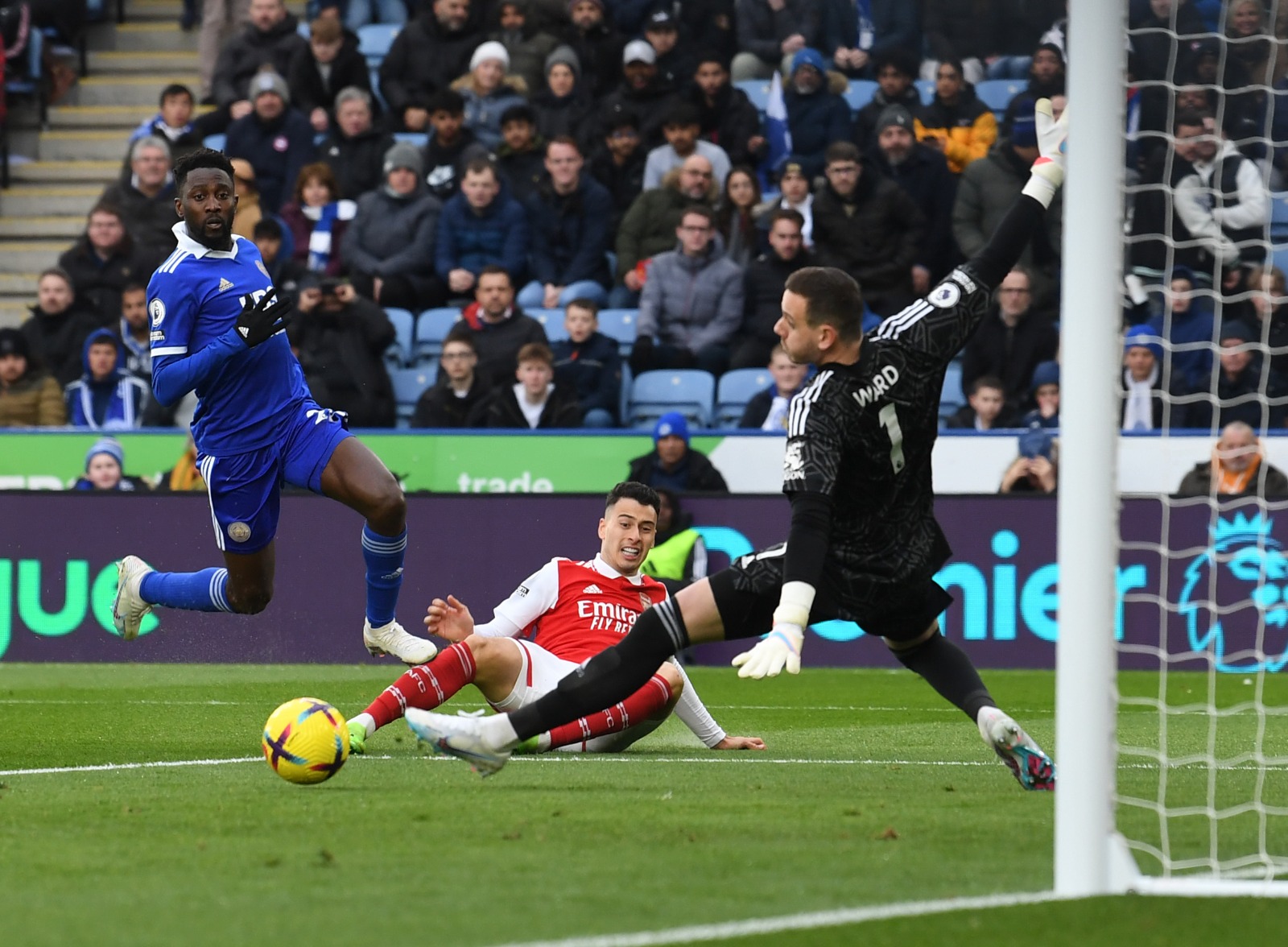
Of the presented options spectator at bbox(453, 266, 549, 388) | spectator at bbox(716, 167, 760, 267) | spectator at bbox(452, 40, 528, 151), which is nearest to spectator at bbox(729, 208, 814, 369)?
spectator at bbox(716, 167, 760, 267)

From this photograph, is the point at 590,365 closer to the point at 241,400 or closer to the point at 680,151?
the point at 680,151

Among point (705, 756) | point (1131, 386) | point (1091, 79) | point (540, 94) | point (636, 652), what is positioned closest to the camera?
point (1091, 79)

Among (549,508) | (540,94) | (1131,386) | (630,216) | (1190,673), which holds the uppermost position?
(540,94)

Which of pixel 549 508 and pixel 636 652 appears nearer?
pixel 636 652

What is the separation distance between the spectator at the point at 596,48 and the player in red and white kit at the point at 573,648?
10278 millimetres

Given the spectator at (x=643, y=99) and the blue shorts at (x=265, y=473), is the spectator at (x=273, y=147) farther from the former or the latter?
the blue shorts at (x=265, y=473)

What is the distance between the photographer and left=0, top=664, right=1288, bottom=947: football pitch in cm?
396

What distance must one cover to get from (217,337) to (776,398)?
721 centimetres

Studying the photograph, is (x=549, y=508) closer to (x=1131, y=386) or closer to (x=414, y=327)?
(x=414, y=327)

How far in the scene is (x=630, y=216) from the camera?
16.3 meters

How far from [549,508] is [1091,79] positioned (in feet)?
30.9

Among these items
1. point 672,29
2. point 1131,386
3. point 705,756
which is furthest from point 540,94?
point 705,756

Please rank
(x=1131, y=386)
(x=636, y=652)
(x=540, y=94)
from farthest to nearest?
(x=540, y=94), (x=1131, y=386), (x=636, y=652)

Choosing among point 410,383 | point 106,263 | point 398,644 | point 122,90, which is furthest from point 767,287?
point 122,90
